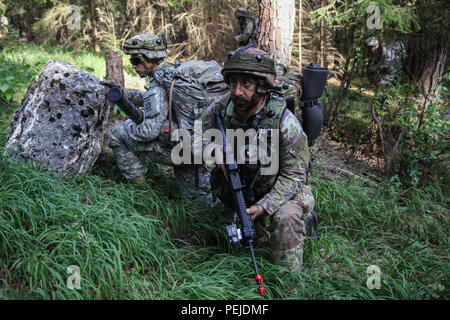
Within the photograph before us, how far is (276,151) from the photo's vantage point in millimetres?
3031

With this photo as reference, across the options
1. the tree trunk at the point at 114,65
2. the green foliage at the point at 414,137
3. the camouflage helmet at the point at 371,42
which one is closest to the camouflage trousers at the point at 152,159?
the tree trunk at the point at 114,65

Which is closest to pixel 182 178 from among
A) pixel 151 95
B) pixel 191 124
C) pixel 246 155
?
pixel 191 124

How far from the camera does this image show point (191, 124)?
408cm

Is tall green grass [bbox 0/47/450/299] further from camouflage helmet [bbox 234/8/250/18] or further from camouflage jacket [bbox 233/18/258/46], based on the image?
camouflage helmet [bbox 234/8/250/18]

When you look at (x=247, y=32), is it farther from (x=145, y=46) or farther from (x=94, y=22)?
(x=94, y=22)

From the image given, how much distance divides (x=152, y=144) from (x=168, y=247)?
1317 mm

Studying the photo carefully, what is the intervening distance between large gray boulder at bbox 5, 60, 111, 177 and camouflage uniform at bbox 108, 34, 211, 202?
298mm

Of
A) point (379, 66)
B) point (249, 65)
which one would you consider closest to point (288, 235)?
point (249, 65)

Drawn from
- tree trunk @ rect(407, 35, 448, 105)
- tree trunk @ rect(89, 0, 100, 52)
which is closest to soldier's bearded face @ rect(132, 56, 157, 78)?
tree trunk @ rect(407, 35, 448, 105)

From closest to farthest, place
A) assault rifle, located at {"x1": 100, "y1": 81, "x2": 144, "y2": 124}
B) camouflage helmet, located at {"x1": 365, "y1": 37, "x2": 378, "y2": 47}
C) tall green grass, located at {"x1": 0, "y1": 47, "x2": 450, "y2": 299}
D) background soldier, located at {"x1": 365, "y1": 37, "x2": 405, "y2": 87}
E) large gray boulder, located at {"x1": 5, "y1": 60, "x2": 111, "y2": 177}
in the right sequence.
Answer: tall green grass, located at {"x1": 0, "y1": 47, "x2": 450, "y2": 299}, assault rifle, located at {"x1": 100, "y1": 81, "x2": 144, "y2": 124}, large gray boulder, located at {"x1": 5, "y1": 60, "x2": 111, "y2": 177}, background soldier, located at {"x1": 365, "y1": 37, "x2": 405, "y2": 87}, camouflage helmet, located at {"x1": 365, "y1": 37, "x2": 378, "y2": 47}

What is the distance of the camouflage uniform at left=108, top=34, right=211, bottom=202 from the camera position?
156 inches

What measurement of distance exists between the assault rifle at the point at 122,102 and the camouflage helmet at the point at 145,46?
1.52 feet

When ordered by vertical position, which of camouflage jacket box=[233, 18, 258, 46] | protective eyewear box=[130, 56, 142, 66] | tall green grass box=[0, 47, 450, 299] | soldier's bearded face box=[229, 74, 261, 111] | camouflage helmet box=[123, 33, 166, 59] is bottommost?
tall green grass box=[0, 47, 450, 299]
